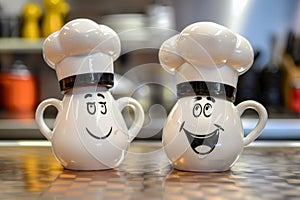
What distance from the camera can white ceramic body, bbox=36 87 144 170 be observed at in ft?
1.74

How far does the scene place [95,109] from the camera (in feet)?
1.77

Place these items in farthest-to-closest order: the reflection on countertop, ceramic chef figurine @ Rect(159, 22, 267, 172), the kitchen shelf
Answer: the kitchen shelf → the reflection on countertop → ceramic chef figurine @ Rect(159, 22, 267, 172)

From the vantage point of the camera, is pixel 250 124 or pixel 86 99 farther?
pixel 250 124

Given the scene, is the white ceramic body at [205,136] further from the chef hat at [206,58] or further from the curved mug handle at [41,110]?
the curved mug handle at [41,110]

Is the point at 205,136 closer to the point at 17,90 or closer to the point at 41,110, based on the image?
the point at 41,110

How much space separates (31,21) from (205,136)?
1.40 meters

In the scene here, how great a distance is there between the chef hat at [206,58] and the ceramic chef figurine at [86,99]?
8 centimetres

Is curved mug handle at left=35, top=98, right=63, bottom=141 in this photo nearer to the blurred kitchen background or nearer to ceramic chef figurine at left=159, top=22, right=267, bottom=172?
ceramic chef figurine at left=159, top=22, right=267, bottom=172

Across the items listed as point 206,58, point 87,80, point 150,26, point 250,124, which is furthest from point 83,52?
point 150,26

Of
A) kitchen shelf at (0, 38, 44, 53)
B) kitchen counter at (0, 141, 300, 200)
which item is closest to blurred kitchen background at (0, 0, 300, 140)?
kitchen shelf at (0, 38, 44, 53)

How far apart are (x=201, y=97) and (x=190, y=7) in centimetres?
143

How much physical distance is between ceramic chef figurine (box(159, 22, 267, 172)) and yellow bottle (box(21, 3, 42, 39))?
4.25ft

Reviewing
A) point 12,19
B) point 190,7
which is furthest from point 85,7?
point 190,7

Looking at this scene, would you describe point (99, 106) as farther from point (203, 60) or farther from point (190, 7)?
point (190, 7)
